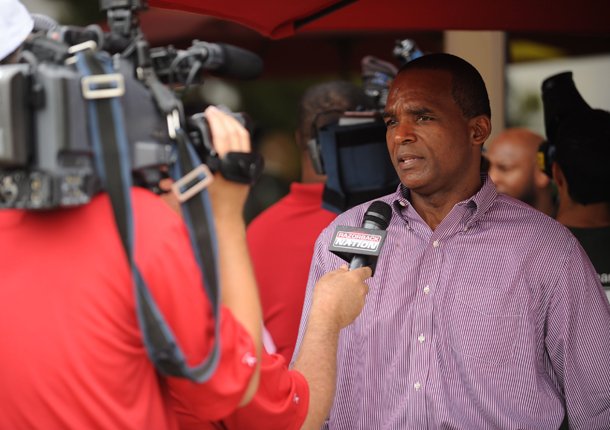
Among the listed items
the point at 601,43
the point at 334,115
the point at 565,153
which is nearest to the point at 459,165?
the point at 565,153

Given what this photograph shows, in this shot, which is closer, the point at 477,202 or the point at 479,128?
the point at 477,202

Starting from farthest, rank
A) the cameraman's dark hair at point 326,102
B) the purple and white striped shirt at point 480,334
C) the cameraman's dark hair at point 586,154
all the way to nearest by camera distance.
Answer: the cameraman's dark hair at point 326,102
the cameraman's dark hair at point 586,154
the purple and white striped shirt at point 480,334

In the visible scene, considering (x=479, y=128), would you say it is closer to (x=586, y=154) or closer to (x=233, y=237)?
(x=586, y=154)

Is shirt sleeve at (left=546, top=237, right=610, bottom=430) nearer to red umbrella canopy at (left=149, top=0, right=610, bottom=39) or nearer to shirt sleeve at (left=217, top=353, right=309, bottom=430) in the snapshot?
shirt sleeve at (left=217, top=353, right=309, bottom=430)

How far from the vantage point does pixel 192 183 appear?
6.82 feet

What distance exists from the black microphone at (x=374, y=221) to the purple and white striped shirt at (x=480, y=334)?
30cm

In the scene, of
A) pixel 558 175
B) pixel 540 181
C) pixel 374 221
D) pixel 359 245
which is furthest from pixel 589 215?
pixel 540 181

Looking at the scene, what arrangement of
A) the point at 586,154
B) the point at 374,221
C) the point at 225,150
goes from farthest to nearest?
the point at 586,154, the point at 374,221, the point at 225,150

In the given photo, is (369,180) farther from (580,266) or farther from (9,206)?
(9,206)

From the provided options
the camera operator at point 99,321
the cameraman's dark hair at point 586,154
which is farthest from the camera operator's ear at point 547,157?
the camera operator at point 99,321

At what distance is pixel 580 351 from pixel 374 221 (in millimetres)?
799

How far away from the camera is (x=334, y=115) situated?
488cm

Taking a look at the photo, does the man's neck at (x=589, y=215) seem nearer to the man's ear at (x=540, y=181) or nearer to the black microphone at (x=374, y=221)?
the black microphone at (x=374, y=221)

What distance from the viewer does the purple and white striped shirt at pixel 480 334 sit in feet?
10.3
